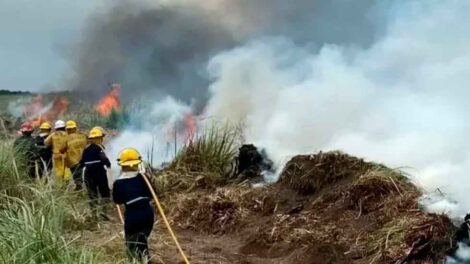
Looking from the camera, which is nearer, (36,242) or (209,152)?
(36,242)

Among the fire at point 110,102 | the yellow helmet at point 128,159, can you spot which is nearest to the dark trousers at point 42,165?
the yellow helmet at point 128,159

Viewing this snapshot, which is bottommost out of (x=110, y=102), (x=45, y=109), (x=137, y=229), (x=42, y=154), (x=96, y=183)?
(x=137, y=229)

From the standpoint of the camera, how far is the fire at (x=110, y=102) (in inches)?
928

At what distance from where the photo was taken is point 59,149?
40.2ft

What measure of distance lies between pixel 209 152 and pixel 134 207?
6.61 metres

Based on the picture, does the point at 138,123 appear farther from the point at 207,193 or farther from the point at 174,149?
the point at 207,193

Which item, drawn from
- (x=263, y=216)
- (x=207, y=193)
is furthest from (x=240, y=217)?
(x=207, y=193)

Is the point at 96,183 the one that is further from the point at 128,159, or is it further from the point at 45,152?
the point at 128,159

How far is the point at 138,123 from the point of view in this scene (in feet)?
72.7

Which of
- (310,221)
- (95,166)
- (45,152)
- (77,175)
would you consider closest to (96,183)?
(95,166)

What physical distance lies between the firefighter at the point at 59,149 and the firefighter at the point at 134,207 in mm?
3641

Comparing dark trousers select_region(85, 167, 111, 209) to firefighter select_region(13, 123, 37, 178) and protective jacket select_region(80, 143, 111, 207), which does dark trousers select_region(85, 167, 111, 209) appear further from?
firefighter select_region(13, 123, 37, 178)

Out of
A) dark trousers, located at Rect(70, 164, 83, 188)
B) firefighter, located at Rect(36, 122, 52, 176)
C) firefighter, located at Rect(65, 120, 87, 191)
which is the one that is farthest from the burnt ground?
firefighter, located at Rect(36, 122, 52, 176)

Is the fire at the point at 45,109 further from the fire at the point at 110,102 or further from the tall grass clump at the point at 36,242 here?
the tall grass clump at the point at 36,242
